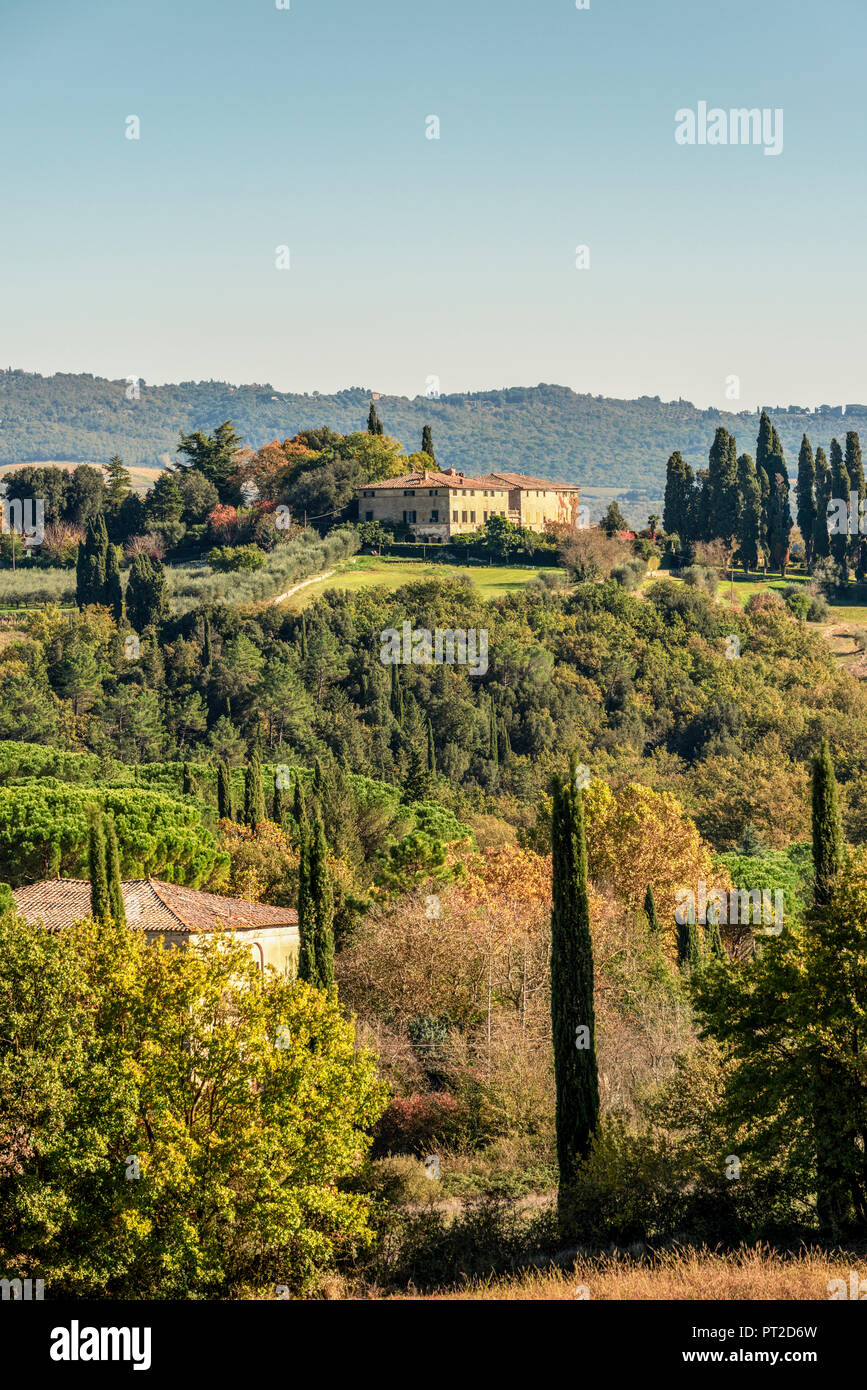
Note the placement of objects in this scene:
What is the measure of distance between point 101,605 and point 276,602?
11.7 m

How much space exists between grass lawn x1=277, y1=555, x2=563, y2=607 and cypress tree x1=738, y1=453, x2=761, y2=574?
13825mm

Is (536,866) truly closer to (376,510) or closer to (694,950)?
(694,950)

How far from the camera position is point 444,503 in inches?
4414

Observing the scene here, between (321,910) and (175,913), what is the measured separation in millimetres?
7887

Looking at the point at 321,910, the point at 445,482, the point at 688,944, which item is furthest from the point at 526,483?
the point at 321,910

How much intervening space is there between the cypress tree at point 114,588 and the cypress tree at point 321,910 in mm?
68251

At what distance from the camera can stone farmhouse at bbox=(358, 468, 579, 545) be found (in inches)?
4424

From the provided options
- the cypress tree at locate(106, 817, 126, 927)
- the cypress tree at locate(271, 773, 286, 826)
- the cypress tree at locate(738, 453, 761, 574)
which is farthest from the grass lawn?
the cypress tree at locate(106, 817, 126, 927)

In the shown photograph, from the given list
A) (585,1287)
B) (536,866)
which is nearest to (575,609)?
(536,866)

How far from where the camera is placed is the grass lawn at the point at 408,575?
101062 mm

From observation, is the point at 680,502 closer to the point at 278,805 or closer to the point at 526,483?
the point at 526,483

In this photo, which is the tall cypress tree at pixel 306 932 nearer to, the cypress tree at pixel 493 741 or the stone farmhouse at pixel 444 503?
the cypress tree at pixel 493 741

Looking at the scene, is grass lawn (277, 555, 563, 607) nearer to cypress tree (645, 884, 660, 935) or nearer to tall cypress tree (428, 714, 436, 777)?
tall cypress tree (428, 714, 436, 777)
